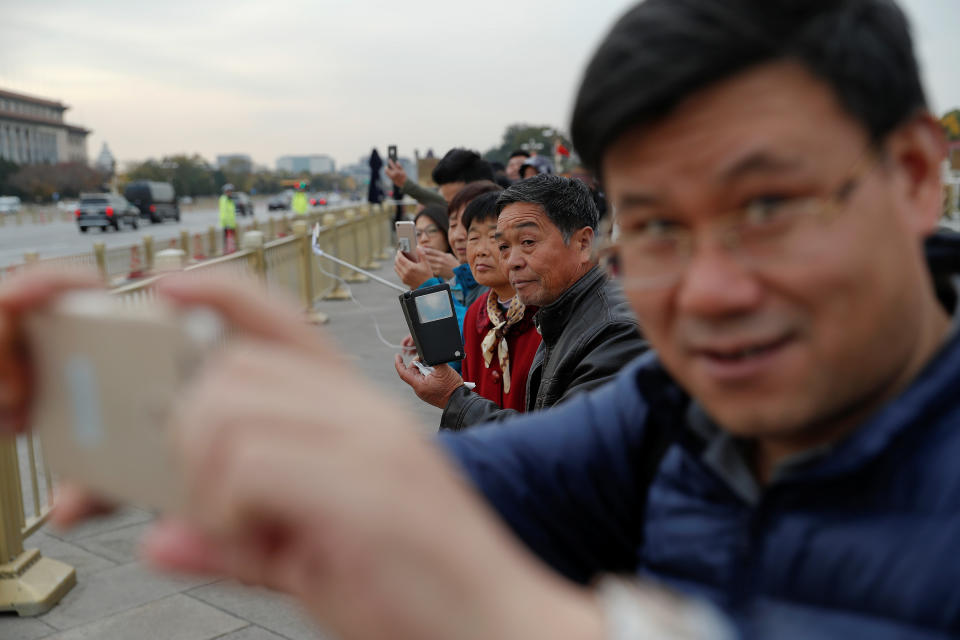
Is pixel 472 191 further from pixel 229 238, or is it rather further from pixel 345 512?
pixel 229 238

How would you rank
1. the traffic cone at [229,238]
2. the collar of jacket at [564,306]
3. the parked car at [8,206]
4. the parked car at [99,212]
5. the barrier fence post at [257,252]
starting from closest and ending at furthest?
the collar of jacket at [564,306], the barrier fence post at [257,252], the traffic cone at [229,238], the parked car at [99,212], the parked car at [8,206]

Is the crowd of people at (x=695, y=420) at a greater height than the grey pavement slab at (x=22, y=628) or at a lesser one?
greater

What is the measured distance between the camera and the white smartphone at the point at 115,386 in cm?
65

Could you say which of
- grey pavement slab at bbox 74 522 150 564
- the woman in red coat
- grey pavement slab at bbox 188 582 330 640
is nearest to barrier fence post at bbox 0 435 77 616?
grey pavement slab at bbox 74 522 150 564

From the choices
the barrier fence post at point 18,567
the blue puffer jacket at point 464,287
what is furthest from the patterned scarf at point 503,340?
the barrier fence post at point 18,567

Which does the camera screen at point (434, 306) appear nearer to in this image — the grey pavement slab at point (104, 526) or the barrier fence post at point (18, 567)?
the barrier fence post at point (18, 567)

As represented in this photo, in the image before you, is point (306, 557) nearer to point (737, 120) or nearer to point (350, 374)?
point (350, 374)

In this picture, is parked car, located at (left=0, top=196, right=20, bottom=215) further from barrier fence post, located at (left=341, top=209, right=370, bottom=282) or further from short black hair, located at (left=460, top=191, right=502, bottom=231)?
short black hair, located at (left=460, top=191, right=502, bottom=231)

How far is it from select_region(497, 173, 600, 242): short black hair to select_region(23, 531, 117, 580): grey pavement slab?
2.79 m

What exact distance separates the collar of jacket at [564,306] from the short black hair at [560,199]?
33 cm

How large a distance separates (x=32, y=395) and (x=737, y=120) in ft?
2.26

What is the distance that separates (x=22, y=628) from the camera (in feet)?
12.4

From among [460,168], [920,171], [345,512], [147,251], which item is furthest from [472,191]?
[147,251]

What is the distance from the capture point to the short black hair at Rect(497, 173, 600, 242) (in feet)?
11.3
